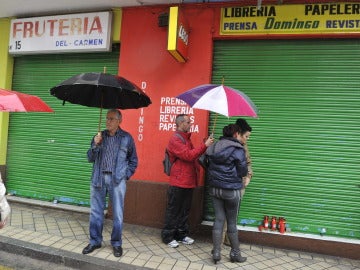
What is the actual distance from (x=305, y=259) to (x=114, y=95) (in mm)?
3603

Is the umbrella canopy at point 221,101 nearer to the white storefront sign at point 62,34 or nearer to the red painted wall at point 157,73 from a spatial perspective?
the red painted wall at point 157,73

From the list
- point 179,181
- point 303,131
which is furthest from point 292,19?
point 179,181

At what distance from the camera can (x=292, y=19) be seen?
5.21 metres

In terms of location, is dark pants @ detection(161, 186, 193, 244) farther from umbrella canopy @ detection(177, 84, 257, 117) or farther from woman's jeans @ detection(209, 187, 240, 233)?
umbrella canopy @ detection(177, 84, 257, 117)

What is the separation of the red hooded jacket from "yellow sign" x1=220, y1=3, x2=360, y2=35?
2.11m

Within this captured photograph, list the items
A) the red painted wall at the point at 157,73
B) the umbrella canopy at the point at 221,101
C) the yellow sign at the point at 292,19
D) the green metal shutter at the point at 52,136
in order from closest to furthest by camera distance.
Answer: the umbrella canopy at the point at 221,101 < the yellow sign at the point at 292,19 < the red painted wall at the point at 157,73 < the green metal shutter at the point at 52,136

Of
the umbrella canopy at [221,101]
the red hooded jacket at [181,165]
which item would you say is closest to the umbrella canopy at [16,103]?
the umbrella canopy at [221,101]

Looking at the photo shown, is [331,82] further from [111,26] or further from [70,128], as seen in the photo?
[70,128]

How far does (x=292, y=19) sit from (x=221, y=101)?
2.51m

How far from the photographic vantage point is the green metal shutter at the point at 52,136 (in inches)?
255

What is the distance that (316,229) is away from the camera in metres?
5.15

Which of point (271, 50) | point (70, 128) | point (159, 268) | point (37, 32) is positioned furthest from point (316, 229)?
point (37, 32)

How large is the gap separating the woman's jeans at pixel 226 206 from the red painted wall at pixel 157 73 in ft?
4.56

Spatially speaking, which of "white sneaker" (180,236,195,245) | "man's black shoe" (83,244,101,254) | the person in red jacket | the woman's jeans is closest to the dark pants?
the person in red jacket
